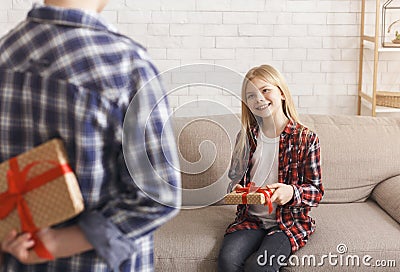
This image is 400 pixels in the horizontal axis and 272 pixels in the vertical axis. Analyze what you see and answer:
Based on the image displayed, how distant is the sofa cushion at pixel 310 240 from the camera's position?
2215 millimetres

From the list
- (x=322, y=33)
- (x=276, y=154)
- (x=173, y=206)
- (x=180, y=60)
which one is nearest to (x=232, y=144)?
(x=276, y=154)

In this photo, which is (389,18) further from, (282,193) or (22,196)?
(22,196)

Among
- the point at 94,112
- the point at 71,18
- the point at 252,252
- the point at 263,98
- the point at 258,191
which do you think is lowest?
the point at 252,252

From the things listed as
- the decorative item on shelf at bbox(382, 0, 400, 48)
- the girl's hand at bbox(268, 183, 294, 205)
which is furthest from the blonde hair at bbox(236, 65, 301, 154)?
the decorative item on shelf at bbox(382, 0, 400, 48)

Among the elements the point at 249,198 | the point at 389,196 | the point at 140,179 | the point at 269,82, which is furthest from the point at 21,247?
the point at 389,196

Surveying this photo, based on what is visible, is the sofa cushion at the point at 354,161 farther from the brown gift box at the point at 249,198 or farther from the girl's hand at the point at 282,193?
the brown gift box at the point at 249,198

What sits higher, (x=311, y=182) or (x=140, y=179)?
(x=140, y=179)

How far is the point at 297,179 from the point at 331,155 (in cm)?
45

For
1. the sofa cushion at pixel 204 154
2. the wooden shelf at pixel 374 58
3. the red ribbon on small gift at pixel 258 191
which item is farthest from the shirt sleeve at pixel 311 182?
the wooden shelf at pixel 374 58

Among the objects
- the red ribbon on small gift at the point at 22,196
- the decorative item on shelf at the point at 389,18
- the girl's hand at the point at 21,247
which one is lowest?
the girl's hand at the point at 21,247

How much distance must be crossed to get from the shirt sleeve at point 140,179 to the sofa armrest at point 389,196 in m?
1.73

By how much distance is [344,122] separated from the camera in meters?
2.83

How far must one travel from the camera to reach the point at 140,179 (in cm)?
93

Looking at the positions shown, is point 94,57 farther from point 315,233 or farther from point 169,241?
point 315,233
